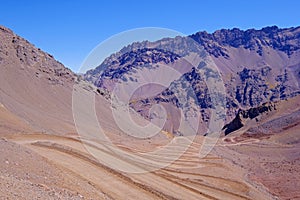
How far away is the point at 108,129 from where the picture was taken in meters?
79.9

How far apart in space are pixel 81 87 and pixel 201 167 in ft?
198

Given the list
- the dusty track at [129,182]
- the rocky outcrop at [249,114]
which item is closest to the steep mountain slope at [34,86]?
the dusty track at [129,182]

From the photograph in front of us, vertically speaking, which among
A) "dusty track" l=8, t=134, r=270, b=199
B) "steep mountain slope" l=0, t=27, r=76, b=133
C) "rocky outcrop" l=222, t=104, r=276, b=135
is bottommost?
"dusty track" l=8, t=134, r=270, b=199

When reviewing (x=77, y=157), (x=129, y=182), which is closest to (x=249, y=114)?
(x=77, y=157)

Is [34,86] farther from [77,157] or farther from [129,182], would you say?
[129,182]

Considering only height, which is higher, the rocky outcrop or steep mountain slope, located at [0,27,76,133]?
the rocky outcrop

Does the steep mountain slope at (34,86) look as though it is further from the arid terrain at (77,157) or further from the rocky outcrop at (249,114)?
the rocky outcrop at (249,114)

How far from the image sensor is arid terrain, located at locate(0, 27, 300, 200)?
21.5m

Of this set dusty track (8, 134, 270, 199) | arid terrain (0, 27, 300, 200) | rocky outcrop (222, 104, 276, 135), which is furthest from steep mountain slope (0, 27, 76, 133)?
rocky outcrop (222, 104, 276, 135)

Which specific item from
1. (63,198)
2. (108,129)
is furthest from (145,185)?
(108,129)

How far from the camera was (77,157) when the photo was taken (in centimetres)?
Answer: 3036

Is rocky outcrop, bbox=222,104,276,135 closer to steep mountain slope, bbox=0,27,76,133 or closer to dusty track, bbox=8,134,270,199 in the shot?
steep mountain slope, bbox=0,27,76,133

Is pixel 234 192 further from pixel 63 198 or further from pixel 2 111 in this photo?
pixel 2 111

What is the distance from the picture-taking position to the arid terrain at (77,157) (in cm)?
2152
